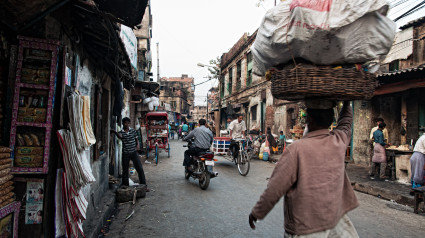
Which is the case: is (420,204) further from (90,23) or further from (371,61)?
(90,23)

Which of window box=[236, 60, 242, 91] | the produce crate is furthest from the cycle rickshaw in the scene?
window box=[236, 60, 242, 91]

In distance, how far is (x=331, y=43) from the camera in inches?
81.5

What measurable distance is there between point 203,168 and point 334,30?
5752 mm

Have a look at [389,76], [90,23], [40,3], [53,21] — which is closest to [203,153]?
[90,23]

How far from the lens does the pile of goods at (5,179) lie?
7.90ft

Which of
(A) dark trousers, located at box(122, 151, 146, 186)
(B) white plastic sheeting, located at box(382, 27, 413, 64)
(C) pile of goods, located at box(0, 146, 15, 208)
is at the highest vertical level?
(B) white plastic sheeting, located at box(382, 27, 413, 64)

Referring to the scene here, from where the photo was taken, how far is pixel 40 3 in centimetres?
234

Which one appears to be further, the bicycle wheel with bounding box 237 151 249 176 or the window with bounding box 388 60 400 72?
the window with bounding box 388 60 400 72

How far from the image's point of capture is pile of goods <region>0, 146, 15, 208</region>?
2.41 meters

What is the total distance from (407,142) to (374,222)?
654 cm

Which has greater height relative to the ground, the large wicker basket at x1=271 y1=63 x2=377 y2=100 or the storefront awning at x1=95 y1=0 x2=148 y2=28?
the storefront awning at x1=95 y1=0 x2=148 y2=28

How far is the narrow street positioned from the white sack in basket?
3003 millimetres

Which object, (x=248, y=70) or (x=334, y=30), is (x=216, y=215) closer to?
(x=334, y=30)

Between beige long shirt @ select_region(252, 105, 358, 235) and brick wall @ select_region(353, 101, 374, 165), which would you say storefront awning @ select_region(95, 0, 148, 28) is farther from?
brick wall @ select_region(353, 101, 374, 165)
